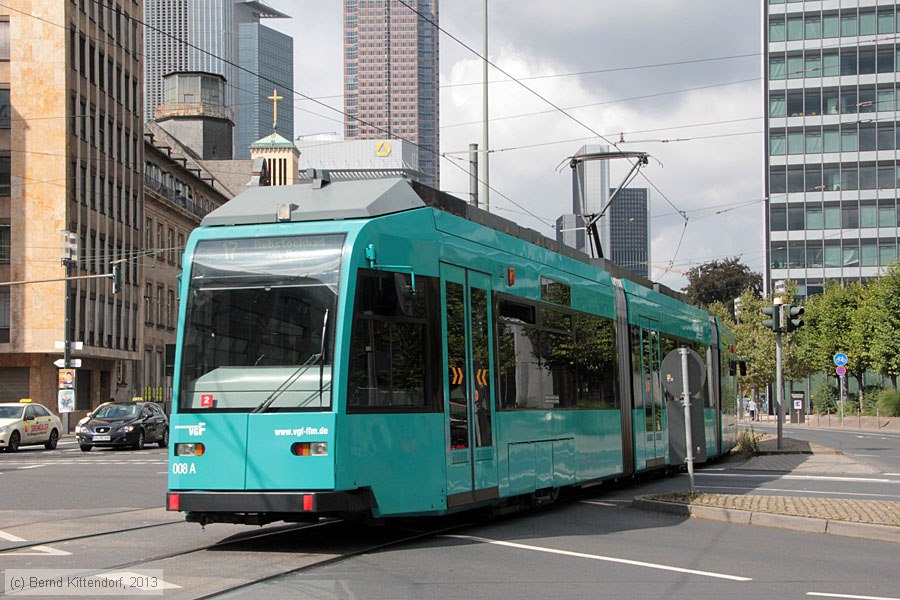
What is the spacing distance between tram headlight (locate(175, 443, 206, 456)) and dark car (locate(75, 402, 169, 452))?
25853 mm

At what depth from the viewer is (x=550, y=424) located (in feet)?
49.1

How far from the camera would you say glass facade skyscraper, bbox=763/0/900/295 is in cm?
8744

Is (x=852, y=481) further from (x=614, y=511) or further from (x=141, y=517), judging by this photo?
(x=141, y=517)

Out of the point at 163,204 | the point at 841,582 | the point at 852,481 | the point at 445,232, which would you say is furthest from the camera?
the point at 163,204

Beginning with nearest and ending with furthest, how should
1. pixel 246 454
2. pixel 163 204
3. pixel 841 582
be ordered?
pixel 841 582 → pixel 246 454 → pixel 163 204

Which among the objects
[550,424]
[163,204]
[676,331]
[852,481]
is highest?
[163,204]

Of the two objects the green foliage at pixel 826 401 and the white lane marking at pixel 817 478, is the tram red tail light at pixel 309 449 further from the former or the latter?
the green foliage at pixel 826 401

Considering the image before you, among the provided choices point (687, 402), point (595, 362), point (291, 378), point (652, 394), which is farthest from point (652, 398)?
point (291, 378)

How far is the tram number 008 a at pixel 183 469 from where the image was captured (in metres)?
11.0

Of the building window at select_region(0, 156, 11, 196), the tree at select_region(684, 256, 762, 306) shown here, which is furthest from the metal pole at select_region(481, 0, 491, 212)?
the tree at select_region(684, 256, 762, 306)

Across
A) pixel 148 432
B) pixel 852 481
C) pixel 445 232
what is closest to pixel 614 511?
pixel 445 232

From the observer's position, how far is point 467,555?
10828mm

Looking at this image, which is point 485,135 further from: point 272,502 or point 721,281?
point 721,281

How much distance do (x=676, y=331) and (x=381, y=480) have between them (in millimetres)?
12562
